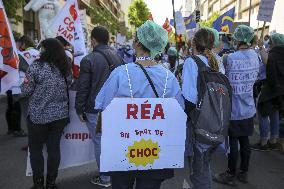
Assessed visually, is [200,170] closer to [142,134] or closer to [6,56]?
[142,134]

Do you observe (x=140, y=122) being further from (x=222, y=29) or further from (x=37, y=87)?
(x=222, y=29)

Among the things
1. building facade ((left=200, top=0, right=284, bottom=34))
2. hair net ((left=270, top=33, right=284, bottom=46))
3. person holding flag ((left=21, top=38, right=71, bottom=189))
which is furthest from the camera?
building facade ((left=200, top=0, right=284, bottom=34))

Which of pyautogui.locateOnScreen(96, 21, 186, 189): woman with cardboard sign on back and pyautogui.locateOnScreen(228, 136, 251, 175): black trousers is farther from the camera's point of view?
pyautogui.locateOnScreen(228, 136, 251, 175): black trousers

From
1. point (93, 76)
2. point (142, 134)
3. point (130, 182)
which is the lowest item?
point (130, 182)

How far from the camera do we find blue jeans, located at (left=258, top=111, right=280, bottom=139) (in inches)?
260

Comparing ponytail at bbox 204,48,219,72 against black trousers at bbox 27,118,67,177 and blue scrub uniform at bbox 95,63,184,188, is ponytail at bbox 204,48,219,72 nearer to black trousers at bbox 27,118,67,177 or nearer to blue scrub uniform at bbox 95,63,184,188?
blue scrub uniform at bbox 95,63,184,188

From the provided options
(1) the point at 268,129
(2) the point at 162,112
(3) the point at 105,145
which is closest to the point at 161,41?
(2) the point at 162,112

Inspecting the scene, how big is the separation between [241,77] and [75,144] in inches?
81.9

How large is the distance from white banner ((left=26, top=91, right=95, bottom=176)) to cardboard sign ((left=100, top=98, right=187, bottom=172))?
2.11 metres

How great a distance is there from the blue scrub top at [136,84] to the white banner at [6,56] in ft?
8.68

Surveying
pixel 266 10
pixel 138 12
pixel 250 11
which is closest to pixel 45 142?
pixel 266 10

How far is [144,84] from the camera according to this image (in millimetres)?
2797

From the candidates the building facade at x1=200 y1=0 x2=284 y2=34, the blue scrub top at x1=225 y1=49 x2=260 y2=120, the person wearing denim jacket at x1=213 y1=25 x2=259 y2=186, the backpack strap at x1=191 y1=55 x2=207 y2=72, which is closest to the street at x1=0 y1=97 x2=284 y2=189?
the person wearing denim jacket at x1=213 y1=25 x2=259 y2=186

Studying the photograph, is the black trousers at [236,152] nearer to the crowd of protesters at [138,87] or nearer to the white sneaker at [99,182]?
the crowd of protesters at [138,87]
